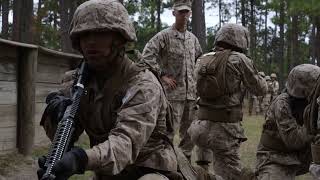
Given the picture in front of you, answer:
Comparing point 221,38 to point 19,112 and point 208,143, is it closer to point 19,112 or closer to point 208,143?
point 208,143

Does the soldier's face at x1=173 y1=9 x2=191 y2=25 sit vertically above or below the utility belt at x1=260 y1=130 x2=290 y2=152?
above

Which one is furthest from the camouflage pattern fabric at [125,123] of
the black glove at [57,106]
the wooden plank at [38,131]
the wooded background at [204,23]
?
the wooded background at [204,23]

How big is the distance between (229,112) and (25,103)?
132 inches

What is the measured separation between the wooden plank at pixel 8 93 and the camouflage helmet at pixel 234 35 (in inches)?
125

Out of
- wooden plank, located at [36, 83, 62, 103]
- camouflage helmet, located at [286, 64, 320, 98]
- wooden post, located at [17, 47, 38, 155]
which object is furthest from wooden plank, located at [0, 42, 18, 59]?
camouflage helmet, located at [286, 64, 320, 98]

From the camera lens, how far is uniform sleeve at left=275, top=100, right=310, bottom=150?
523cm

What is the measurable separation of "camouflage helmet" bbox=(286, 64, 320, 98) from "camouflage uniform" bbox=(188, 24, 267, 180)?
24.9 inches

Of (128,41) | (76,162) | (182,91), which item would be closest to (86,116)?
(128,41)

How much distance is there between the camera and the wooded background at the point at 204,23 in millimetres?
18419

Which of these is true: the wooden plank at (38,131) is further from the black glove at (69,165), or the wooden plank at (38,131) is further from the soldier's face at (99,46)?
the black glove at (69,165)

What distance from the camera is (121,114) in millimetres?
2988

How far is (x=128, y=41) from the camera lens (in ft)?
10.7

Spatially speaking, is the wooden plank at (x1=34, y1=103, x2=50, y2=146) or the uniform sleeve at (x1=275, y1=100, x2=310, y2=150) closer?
the uniform sleeve at (x1=275, y1=100, x2=310, y2=150)

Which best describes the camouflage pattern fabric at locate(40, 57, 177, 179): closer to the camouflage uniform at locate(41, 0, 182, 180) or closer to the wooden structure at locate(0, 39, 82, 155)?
the camouflage uniform at locate(41, 0, 182, 180)
